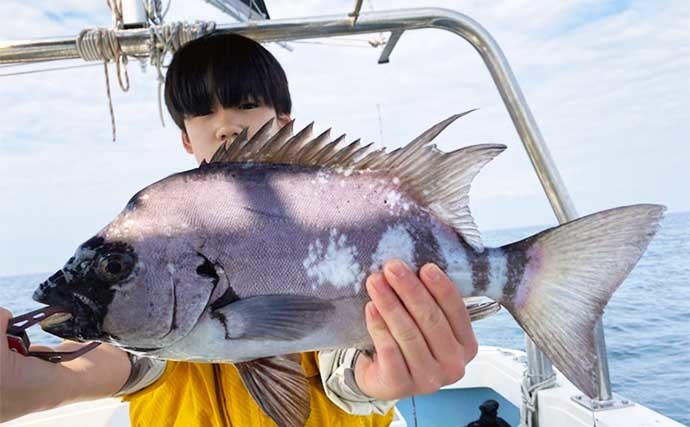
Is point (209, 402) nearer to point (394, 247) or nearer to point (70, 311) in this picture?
point (70, 311)

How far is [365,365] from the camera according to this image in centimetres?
129

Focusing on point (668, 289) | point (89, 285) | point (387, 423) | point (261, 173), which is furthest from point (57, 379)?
point (668, 289)

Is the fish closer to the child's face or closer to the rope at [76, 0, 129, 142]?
the child's face

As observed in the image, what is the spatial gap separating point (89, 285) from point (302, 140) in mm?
504

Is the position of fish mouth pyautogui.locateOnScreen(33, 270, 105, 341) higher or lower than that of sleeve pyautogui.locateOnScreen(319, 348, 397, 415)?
higher

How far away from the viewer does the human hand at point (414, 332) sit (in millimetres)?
1030

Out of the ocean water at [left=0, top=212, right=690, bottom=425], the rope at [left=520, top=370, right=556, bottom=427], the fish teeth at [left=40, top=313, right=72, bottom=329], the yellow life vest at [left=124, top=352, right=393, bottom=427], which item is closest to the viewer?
the fish teeth at [left=40, top=313, right=72, bottom=329]

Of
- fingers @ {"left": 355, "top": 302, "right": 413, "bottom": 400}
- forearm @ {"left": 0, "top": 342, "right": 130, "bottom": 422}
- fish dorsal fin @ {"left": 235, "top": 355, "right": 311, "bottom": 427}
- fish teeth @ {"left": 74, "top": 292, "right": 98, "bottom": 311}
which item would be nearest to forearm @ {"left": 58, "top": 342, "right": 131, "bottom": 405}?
forearm @ {"left": 0, "top": 342, "right": 130, "bottom": 422}

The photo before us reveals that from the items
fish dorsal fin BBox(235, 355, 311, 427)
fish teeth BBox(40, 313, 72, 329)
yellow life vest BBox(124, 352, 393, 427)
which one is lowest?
yellow life vest BBox(124, 352, 393, 427)

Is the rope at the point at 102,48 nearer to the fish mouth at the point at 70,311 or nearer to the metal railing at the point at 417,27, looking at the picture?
the metal railing at the point at 417,27

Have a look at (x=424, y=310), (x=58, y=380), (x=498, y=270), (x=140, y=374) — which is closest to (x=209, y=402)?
(x=140, y=374)

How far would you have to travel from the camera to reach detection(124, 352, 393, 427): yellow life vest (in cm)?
159

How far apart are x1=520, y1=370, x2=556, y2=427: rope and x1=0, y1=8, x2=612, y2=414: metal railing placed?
0.74 meters

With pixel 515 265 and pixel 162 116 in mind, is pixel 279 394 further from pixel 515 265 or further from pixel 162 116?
pixel 162 116
